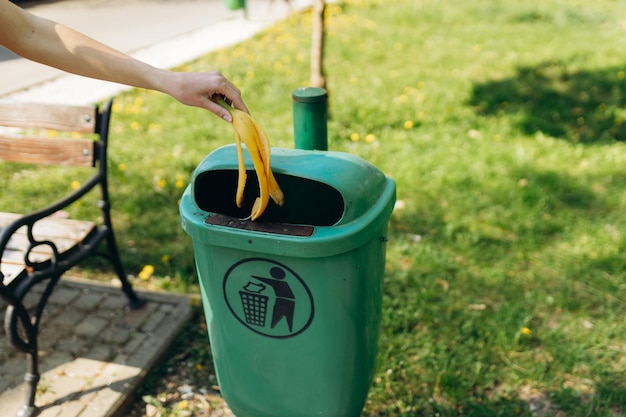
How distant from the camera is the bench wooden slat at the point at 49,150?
2.56 metres

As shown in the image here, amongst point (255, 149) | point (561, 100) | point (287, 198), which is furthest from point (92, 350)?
point (561, 100)

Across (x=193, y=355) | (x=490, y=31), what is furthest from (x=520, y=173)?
(x=490, y=31)

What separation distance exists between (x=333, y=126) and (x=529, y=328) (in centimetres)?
248

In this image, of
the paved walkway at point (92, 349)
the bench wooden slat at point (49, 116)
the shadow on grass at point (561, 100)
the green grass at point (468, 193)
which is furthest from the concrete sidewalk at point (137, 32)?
the shadow on grass at point (561, 100)

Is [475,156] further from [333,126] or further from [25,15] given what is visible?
[25,15]

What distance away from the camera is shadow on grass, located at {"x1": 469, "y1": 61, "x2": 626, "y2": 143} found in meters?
4.75

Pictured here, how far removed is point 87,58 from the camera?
176 cm

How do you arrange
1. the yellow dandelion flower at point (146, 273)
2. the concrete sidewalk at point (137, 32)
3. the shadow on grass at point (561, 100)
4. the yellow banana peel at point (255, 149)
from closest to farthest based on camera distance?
the yellow banana peel at point (255, 149), the yellow dandelion flower at point (146, 273), the shadow on grass at point (561, 100), the concrete sidewalk at point (137, 32)

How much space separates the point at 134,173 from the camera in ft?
13.9

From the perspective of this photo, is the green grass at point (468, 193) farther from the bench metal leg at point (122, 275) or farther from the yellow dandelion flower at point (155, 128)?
the bench metal leg at point (122, 275)

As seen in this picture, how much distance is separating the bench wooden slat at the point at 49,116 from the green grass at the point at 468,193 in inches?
39.5

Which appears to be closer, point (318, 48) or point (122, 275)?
point (122, 275)

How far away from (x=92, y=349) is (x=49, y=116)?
3.57ft

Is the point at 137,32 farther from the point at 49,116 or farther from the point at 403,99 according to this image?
the point at 49,116
